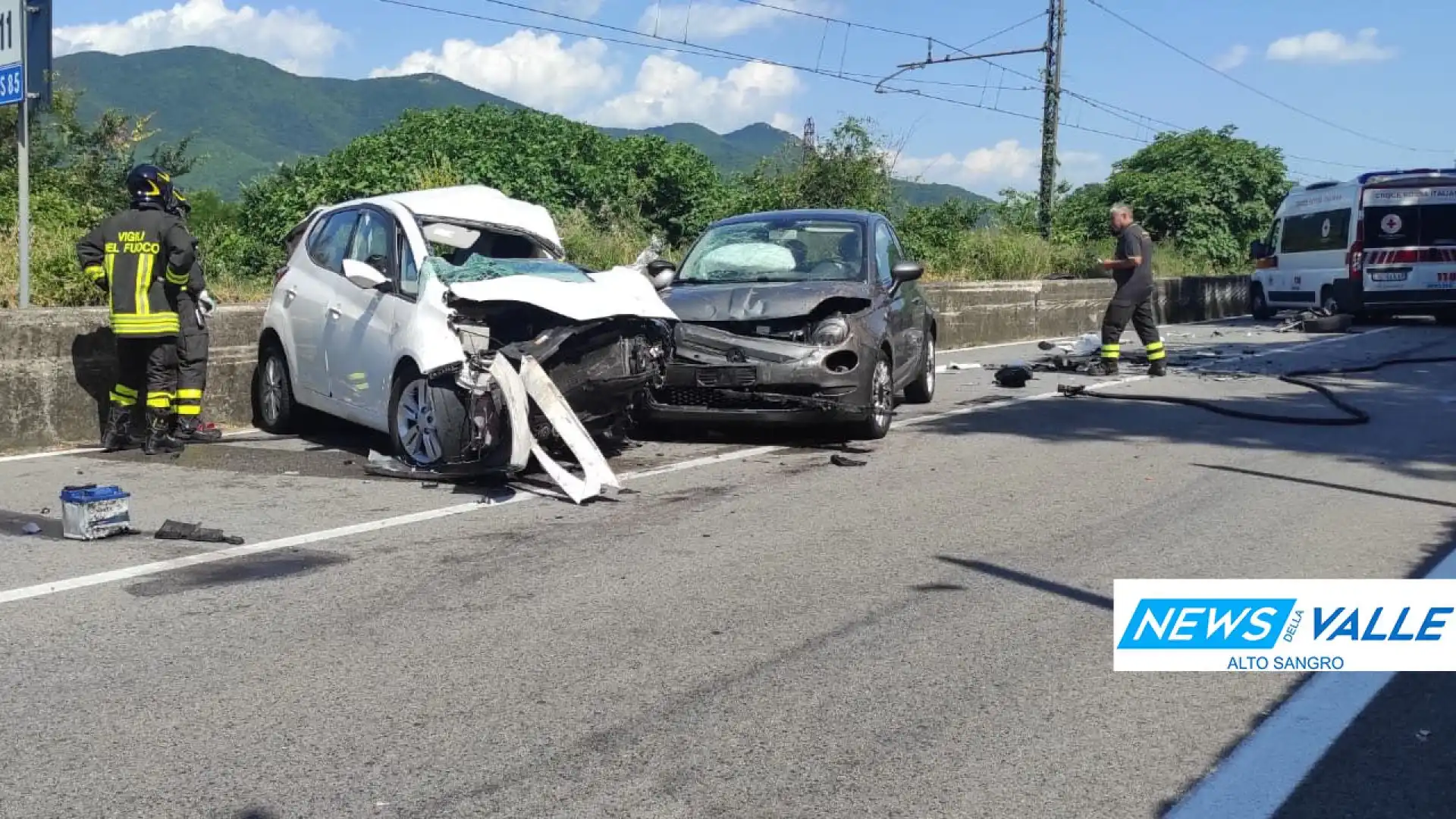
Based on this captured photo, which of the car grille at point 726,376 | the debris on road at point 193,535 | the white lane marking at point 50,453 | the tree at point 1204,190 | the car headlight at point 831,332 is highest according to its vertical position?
the tree at point 1204,190

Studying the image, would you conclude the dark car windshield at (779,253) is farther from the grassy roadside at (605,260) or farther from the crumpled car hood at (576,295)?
the grassy roadside at (605,260)

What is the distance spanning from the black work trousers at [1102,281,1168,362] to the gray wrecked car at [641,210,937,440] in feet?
14.7

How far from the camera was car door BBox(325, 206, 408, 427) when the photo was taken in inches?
333

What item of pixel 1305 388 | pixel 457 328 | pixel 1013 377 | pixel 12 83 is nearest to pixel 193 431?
pixel 457 328

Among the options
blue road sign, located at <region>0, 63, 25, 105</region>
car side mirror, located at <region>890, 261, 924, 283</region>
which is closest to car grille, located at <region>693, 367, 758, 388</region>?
car side mirror, located at <region>890, 261, 924, 283</region>

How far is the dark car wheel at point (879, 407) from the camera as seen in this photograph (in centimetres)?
991

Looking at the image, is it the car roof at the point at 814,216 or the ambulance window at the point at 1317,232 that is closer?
the car roof at the point at 814,216

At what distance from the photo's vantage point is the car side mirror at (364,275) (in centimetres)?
834

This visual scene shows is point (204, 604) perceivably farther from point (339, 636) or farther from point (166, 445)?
point (166, 445)

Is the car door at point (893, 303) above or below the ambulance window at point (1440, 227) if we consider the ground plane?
below

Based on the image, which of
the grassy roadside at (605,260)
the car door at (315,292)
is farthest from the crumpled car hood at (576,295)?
the grassy roadside at (605,260)

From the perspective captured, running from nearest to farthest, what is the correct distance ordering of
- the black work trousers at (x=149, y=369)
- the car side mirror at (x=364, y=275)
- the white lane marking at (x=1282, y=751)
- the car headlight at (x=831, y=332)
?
the white lane marking at (x=1282, y=751), the car side mirror at (x=364, y=275), the black work trousers at (x=149, y=369), the car headlight at (x=831, y=332)

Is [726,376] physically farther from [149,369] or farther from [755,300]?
[149,369]

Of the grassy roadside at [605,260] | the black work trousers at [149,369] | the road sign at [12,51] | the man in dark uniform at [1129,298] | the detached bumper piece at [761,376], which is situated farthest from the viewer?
the man in dark uniform at [1129,298]
